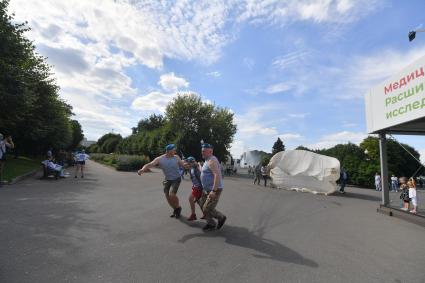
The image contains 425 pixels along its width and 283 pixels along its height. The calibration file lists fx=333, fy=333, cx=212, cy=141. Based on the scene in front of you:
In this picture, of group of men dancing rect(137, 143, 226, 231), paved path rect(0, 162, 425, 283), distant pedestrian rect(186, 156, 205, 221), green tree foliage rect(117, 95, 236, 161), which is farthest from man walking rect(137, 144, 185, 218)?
green tree foliage rect(117, 95, 236, 161)

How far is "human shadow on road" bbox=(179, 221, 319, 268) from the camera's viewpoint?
5.41 m

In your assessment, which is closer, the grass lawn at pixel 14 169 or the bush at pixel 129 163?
the grass lawn at pixel 14 169

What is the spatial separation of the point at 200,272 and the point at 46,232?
10.7ft

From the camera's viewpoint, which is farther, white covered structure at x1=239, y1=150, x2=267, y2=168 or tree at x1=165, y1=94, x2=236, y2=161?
white covered structure at x1=239, y1=150, x2=267, y2=168

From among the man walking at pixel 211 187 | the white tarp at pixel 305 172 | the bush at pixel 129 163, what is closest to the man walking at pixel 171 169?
the man walking at pixel 211 187

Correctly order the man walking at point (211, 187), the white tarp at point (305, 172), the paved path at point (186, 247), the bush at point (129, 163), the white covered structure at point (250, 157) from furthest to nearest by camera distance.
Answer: the white covered structure at point (250, 157) < the bush at point (129, 163) < the white tarp at point (305, 172) < the man walking at point (211, 187) < the paved path at point (186, 247)

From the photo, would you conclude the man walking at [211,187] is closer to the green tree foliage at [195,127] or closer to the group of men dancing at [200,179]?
the group of men dancing at [200,179]

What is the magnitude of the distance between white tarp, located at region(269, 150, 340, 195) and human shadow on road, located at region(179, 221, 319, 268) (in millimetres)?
13884

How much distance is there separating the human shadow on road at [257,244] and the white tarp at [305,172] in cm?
1388

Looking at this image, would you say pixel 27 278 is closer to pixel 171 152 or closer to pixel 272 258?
pixel 272 258

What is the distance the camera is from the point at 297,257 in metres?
5.52

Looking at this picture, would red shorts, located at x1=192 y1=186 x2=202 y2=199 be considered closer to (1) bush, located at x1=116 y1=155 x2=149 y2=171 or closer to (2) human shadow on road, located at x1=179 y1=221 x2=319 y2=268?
(2) human shadow on road, located at x1=179 y1=221 x2=319 y2=268

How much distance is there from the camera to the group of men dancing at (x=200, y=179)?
693cm

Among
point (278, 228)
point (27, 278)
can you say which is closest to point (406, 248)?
point (278, 228)
